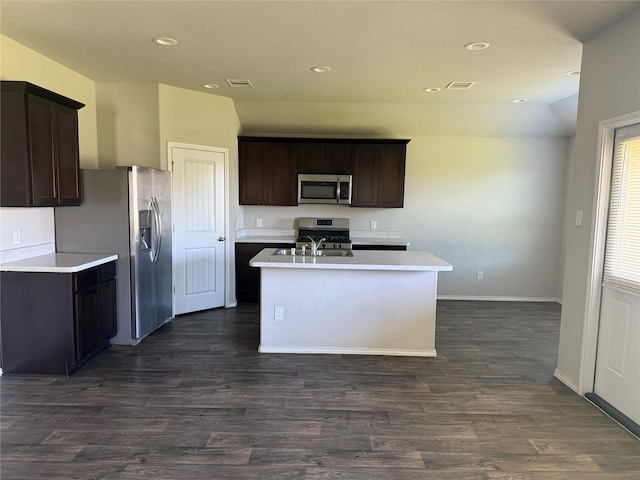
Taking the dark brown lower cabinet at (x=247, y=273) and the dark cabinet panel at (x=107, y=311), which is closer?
the dark cabinet panel at (x=107, y=311)

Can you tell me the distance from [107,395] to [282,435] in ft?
4.56

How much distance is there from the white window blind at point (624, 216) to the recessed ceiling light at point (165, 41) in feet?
11.1

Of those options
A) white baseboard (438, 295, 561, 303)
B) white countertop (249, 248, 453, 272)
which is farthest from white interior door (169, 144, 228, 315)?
white baseboard (438, 295, 561, 303)

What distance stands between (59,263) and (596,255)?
4.16m

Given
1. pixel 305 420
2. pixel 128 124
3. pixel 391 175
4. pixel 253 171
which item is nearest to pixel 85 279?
pixel 128 124

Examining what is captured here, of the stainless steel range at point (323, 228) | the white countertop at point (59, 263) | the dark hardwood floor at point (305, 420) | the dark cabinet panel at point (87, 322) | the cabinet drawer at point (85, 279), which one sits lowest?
the dark hardwood floor at point (305, 420)

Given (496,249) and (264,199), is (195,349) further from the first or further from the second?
(496,249)

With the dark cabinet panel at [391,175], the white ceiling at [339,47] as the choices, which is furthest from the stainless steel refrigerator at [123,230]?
the dark cabinet panel at [391,175]

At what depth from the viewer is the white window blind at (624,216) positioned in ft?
8.61

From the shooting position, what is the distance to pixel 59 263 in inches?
127

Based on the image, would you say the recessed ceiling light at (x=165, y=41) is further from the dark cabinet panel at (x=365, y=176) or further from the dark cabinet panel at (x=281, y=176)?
the dark cabinet panel at (x=365, y=176)

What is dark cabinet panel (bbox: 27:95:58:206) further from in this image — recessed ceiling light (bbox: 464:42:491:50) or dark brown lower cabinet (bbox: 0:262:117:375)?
recessed ceiling light (bbox: 464:42:491:50)

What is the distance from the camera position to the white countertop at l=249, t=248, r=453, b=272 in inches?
136

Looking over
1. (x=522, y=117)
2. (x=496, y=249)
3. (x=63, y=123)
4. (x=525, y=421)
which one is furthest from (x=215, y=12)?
(x=496, y=249)
